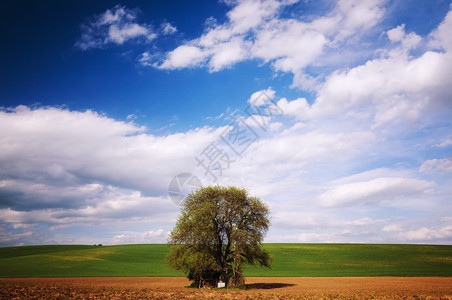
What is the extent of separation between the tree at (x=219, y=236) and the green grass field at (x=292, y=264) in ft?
89.1

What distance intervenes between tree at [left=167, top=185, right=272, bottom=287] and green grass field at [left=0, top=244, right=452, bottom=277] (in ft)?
89.1

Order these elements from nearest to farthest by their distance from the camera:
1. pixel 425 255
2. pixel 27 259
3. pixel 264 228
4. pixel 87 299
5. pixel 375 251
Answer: pixel 87 299 → pixel 264 228 → pixel 27 259 → pixel 425 255 → pixel 375 251

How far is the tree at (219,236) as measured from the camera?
35438 millimetres

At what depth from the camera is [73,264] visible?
228 feet

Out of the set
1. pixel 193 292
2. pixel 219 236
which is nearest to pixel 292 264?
pixel 219 236

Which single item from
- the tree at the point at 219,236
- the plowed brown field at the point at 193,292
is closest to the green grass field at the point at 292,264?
the plowed brown field at the point at 193,292

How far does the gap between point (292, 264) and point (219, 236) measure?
44.4 meters

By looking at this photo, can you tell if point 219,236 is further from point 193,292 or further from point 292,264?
point 292,264

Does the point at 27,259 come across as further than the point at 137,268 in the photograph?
Yes

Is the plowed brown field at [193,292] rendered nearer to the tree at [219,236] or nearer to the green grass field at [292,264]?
the tree at [219,236]

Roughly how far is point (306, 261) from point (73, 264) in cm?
5858

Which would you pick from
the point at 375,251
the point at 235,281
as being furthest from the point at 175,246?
the point at 375,251

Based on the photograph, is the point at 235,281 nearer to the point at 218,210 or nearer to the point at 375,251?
A: the point at 218,210

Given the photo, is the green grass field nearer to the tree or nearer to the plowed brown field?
the plowed brown field
